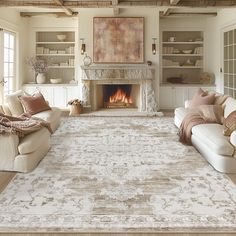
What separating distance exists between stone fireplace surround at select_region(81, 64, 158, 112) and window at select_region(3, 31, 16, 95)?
6.03ft

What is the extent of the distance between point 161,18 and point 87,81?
9.48ft

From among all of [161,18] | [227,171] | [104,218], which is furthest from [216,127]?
[161,18]

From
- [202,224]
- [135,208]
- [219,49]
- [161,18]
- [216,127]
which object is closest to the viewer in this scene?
[202,224]

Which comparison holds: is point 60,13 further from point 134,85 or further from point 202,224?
point 202,224

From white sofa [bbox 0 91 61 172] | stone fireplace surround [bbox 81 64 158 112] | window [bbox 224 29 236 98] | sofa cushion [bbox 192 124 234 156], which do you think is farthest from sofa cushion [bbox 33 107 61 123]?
window [bbox 224 29 236 98]

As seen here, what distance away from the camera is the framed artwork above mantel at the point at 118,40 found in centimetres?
970

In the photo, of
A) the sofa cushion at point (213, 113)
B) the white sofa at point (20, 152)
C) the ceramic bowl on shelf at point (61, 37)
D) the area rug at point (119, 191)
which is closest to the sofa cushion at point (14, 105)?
the area rug at point (119, 191)

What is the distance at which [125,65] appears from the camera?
975 cm

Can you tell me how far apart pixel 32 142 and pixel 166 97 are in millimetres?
6278

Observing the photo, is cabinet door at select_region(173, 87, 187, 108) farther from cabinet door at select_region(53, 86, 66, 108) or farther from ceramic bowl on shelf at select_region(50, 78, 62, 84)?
ceramic bowl on shelf at select_region(50, 78, 62, 84)

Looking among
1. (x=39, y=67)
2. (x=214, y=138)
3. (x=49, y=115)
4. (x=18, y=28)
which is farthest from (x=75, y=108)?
(x=214, y=138)

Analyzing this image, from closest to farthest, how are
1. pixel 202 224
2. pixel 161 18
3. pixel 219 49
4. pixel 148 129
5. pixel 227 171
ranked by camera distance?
pixel 202 224 → pixel 227 171 → pixel 148 129 → pixel 219 49 → pixel 161 18

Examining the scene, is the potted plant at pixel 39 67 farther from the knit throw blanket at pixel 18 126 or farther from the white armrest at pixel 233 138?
the white armrest at pixel 233 138

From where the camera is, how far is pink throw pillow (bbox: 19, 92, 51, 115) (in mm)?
6734
